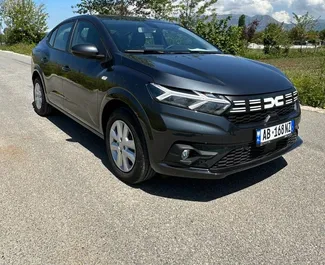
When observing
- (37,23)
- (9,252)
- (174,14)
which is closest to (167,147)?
(9,252)

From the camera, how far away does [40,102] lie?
5203 millimetres

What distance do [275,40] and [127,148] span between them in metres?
30.1

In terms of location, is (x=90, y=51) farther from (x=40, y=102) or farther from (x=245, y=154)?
(x=40, y=102)

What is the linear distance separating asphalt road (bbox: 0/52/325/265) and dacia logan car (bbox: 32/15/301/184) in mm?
316

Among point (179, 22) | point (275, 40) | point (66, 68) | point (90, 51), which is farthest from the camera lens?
point (275, 40)

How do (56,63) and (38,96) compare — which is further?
(38,96)

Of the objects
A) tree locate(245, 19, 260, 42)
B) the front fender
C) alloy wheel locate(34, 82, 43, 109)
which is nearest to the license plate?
the front fender

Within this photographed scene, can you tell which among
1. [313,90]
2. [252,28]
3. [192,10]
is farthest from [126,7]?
[252,28]

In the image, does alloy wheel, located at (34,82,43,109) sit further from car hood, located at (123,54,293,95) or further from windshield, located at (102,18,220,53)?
car hood, located at (123,54,293,95)

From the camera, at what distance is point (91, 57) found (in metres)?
3.18

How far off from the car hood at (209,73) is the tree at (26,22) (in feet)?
111

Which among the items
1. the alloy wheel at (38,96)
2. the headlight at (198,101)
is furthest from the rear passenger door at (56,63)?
the headlight at (198,101)

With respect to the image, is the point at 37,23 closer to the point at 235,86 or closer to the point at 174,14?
the point at 174,14

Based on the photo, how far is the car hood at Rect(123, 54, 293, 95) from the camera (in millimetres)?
2471
